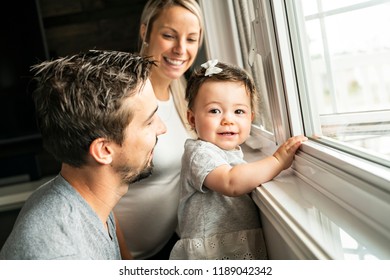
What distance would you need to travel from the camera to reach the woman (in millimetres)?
1297

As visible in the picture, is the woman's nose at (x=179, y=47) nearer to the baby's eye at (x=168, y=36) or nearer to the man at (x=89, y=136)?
the baby's eye at (x=168, y=36)

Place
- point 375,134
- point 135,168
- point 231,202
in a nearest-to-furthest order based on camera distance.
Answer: point 375,134
point 135,168
point 231,202

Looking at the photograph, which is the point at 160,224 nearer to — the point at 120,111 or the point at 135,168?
the point at 135,168

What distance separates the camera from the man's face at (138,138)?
0.82m

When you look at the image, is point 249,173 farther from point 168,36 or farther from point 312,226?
point 168,36

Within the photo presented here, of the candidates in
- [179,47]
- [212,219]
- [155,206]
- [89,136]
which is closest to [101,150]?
[89,136]

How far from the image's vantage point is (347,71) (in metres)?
0.84

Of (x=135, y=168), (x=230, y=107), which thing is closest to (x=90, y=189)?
(x=135, y=168)

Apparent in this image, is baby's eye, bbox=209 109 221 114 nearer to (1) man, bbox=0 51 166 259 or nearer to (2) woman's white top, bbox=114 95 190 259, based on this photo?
(1) man, bbox=0 51 166 259

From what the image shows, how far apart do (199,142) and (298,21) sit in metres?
0.37

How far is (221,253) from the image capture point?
0.94 metres

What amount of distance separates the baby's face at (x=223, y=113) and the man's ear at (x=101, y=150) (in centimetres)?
27

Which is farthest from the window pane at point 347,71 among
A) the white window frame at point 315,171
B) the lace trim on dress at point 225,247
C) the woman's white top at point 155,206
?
the woman's white top at point 155,206

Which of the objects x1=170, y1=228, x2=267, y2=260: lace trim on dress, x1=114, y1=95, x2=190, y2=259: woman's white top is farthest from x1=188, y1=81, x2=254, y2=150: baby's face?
x1=114, y1=95, x2=190, y2=259: woman's white top
